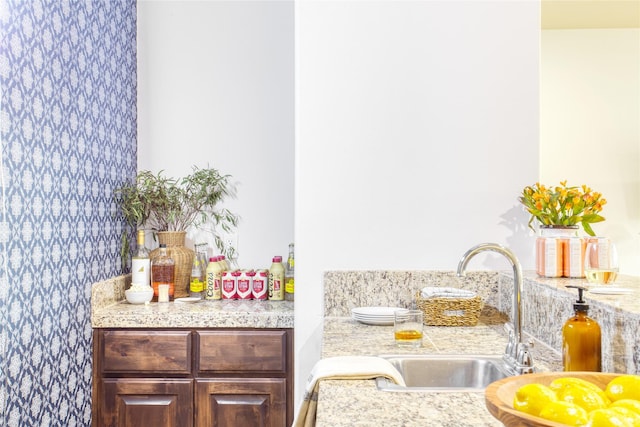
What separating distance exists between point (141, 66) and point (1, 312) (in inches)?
62.9

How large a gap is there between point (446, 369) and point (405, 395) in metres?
0.36

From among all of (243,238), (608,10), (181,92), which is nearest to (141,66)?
(181,92)

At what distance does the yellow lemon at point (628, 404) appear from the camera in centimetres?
75

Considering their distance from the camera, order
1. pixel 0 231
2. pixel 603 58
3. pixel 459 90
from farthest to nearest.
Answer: pixel 603 58 < pixel 459 90 < pixel 0 231

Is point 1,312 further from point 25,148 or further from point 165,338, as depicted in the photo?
point 165,338

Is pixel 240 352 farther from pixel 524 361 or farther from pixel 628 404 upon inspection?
pixel 628 404

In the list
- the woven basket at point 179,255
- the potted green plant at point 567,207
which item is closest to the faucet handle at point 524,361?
the potted green plant at point 567,207

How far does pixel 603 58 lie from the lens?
3.67 metres

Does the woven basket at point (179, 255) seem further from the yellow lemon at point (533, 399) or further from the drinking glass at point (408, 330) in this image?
the yellow lemon at point (533, 399)

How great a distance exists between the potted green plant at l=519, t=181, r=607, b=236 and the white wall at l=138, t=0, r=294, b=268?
4.24ft

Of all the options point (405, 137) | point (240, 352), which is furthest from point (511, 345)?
point (240, 352)

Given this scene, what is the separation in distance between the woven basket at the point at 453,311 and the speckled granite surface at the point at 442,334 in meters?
0.03

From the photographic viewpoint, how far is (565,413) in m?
0.75

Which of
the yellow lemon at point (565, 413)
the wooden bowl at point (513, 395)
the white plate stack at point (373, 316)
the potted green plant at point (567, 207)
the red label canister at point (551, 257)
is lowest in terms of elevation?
the white plate stack at point (373, 316)
